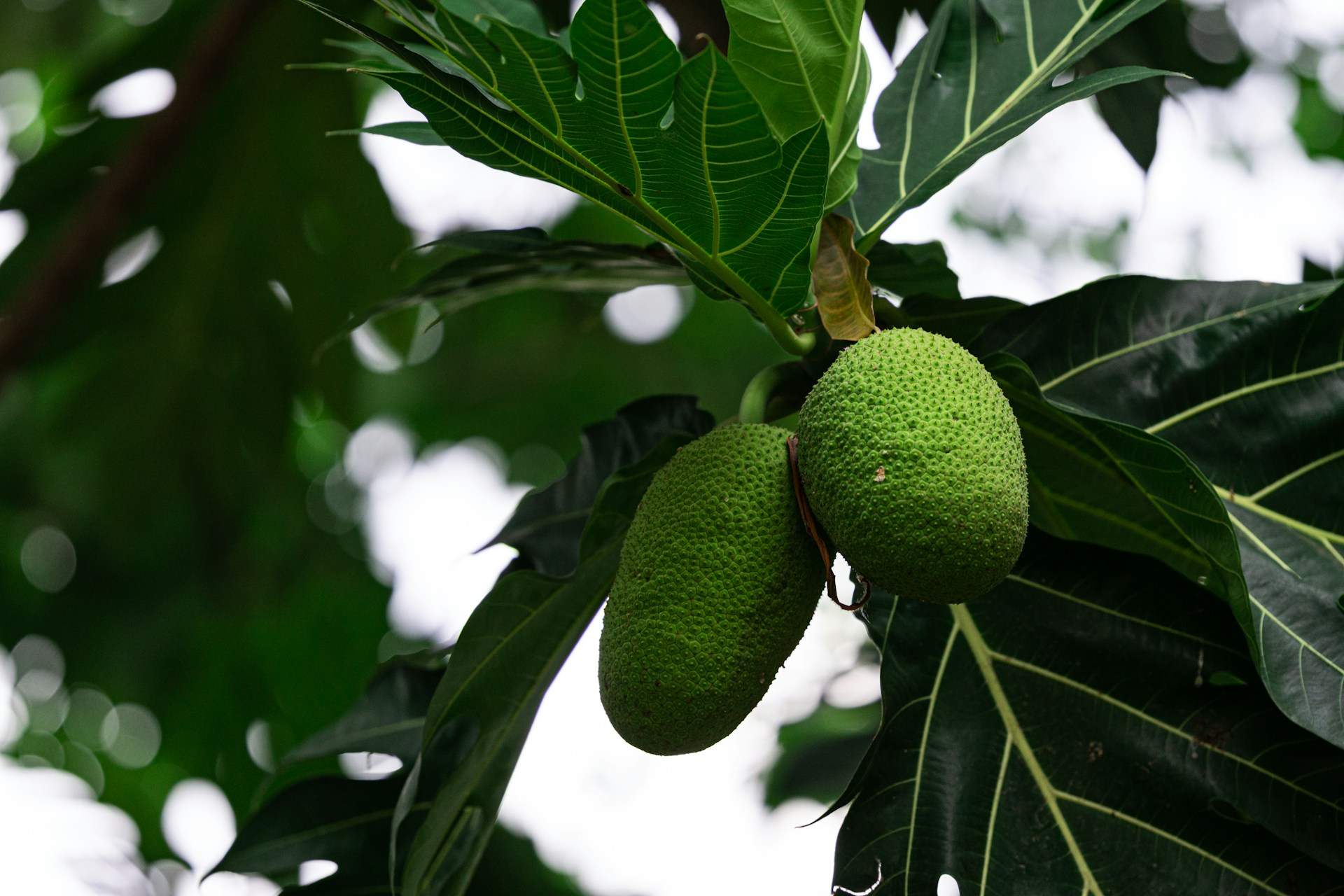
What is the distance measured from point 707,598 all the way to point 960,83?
566 millimetres

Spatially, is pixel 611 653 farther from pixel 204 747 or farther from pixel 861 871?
pixel 204 747

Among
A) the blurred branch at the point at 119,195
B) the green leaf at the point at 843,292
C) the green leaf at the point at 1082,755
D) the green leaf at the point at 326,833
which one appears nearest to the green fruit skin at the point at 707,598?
the green leaf at the point at 843,292

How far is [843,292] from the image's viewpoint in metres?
0.96

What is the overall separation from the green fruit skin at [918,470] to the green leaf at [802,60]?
0.81ft

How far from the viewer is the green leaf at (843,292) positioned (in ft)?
3.12

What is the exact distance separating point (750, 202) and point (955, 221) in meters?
3.20

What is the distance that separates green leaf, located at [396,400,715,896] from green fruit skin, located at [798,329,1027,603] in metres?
0.23

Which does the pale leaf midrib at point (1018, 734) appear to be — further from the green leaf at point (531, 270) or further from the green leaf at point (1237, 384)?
the green leaf at point (531, 270)

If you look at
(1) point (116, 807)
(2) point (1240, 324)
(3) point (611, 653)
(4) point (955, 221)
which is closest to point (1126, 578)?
(2) point (1240, 324)

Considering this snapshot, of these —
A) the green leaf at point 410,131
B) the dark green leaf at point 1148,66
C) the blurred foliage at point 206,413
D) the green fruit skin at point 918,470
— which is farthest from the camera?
the blurred foliage at point 206,413

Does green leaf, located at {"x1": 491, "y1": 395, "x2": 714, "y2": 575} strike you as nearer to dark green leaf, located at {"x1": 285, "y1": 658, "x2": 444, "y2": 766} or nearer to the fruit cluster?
dark green leaf, located at {"x1": 285, "y1": 658, "x2": 444, "y2": 766}

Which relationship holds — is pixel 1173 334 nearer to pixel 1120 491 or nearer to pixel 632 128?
pixel 1120 491

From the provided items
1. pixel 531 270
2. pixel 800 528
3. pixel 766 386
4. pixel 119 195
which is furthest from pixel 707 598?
pixel 119 195

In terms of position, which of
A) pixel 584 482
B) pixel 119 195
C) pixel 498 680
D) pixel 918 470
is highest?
pixel 119 195
